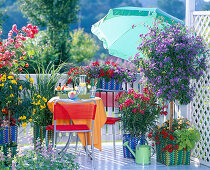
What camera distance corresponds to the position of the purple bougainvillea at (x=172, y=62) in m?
4.44

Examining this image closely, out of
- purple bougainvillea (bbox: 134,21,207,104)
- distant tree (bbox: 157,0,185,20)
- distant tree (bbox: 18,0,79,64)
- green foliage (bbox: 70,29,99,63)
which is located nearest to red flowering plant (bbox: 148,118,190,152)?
purple bougainvillea (bbox: 134,21,207,104)

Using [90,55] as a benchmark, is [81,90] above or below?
below

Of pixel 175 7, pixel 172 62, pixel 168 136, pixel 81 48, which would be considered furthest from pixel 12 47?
pixel 175 7

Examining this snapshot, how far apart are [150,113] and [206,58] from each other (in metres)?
1.05

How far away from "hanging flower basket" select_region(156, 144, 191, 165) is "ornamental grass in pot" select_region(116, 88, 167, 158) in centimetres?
37

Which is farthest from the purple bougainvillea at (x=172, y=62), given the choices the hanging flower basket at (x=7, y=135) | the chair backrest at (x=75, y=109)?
the hanging flower basket at (x=7, y=135)

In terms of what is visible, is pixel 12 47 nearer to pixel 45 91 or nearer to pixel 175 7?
pixel 45 91

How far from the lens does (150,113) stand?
197 inches

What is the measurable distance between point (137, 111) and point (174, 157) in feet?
2.50

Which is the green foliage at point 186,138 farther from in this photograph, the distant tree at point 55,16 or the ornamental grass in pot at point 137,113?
the distant tree at point 55,16

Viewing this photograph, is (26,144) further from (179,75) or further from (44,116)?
(179,75)

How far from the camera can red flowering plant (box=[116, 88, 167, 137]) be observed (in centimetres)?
489

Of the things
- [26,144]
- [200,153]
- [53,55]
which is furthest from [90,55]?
[200,153]

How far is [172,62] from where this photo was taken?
14.8 feet
